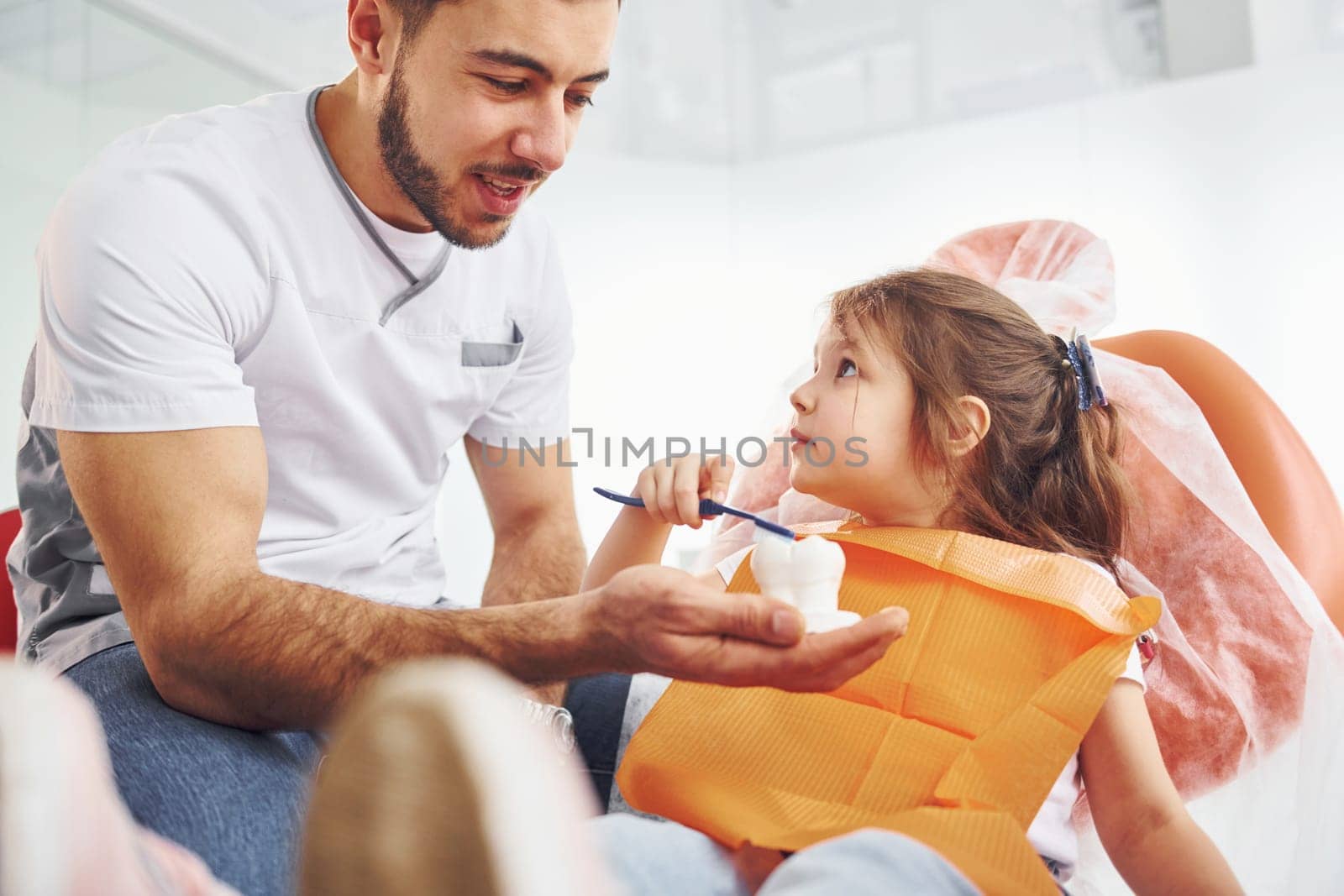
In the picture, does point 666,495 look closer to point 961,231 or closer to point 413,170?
point 413,170

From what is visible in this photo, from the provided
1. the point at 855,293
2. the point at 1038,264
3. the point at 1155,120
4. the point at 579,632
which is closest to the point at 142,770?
Result: the point at 579,632

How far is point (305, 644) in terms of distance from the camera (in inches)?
38.8

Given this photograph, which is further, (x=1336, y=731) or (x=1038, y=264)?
(x=1038, y=264)

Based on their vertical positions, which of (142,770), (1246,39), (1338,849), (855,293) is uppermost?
(1246,39)

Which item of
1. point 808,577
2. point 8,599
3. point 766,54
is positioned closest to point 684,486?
point 808,577

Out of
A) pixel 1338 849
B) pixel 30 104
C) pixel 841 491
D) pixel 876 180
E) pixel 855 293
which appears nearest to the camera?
pixel 1338 849

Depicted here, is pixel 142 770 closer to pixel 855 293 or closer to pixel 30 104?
pixel 855 293

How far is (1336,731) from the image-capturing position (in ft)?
3.65

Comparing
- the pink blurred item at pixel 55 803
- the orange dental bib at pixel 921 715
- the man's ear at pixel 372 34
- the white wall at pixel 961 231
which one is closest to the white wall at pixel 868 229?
the white wall at pixel 961 231

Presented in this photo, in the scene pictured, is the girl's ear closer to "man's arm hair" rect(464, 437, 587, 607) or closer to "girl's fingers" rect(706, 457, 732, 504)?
"girl's fingers" rect(706, 457, 732, 504)

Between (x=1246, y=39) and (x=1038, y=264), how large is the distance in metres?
1.80

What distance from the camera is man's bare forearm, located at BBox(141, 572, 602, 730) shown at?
3.17ft

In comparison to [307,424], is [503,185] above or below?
above

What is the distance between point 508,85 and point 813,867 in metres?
1.01
